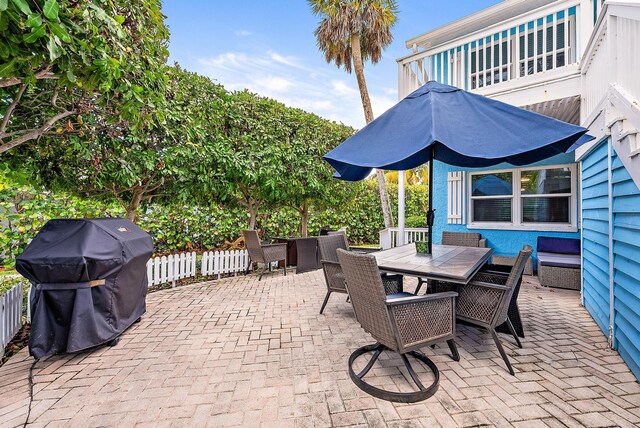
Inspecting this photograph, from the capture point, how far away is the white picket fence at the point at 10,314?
9.39 feet

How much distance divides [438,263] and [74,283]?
3.56 metres

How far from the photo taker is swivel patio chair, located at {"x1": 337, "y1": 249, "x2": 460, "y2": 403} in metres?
2.15

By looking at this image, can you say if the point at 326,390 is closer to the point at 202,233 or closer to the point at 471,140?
the point at 471,140

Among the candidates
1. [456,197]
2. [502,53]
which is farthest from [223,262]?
[502,53]

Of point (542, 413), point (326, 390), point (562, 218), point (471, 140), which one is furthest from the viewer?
point (562, 218)

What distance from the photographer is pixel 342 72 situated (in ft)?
36.0

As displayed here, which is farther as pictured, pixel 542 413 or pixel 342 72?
pixel 342 72

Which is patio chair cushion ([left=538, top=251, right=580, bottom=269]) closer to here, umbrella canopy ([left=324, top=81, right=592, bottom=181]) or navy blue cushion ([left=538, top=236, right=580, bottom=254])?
navy blue cushion ([left=538, top=236, right=580, bottom=254])

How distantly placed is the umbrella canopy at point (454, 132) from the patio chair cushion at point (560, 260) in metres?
2.83

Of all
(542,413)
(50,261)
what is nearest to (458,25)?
(542,413)

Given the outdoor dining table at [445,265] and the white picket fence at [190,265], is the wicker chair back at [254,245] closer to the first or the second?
the white picket fence at [190,265]

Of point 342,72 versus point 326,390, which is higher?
point 342,72

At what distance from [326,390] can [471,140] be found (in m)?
2.41

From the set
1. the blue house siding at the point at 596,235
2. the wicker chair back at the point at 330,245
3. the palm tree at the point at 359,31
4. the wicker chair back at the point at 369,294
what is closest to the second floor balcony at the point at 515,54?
the blue house siding at the point at 596,235
